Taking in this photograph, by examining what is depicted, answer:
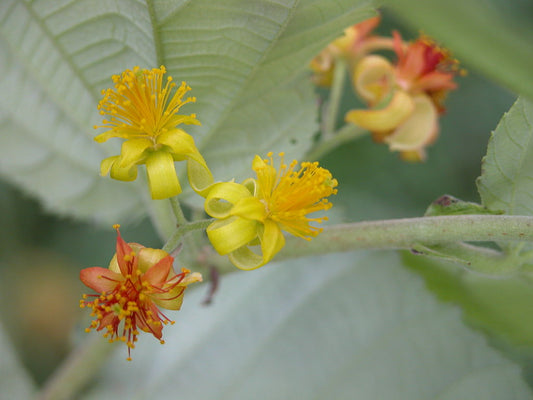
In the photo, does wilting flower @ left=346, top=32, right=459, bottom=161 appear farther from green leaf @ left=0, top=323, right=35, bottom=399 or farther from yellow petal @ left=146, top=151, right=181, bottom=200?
green leaf @ left=0, top=323, right=35, bottom=399

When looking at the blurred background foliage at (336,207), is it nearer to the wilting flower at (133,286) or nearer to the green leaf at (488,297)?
the green leaf at (488,297)

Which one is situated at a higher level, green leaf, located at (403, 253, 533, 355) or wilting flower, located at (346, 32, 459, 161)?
wilting flower, located at (346, 32, 459, 161)

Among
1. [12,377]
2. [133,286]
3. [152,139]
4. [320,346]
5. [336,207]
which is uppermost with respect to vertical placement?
[152,139]

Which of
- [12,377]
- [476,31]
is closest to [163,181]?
[476,31]

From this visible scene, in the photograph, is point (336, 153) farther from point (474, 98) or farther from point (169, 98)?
point (169, 98)

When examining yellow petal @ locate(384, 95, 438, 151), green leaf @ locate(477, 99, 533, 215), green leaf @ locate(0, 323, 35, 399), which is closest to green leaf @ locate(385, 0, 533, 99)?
green leaf @ locate(477, 99, 533, 215)

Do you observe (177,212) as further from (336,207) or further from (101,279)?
(336,207)
